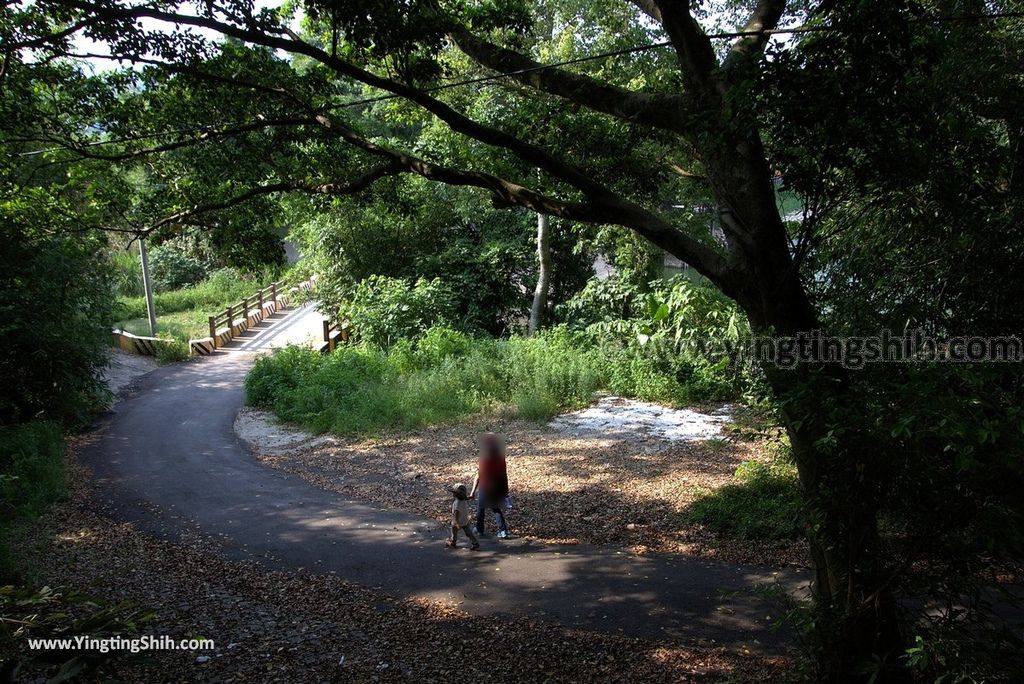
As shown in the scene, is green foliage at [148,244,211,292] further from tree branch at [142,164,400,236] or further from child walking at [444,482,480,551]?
child walking at [444,482,480,551]

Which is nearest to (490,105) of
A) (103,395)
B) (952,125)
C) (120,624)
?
(952,125)

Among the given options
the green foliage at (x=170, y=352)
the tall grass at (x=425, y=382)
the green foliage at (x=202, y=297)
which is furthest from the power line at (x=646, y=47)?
the green foliage at (x=202, y=297)

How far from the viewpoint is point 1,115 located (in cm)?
895

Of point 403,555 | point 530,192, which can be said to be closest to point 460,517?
point 403,555

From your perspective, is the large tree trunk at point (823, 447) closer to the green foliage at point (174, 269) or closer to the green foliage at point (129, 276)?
the green foliage at point (129, 276)

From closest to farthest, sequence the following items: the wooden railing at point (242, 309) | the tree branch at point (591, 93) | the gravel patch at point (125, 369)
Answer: the tree branch at point (591, 93), the gravel patch at point (125, 369), the wooden railing at point (242, 309)

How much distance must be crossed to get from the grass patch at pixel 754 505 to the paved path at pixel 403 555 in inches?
33.3

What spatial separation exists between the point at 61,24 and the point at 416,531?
7.86 m

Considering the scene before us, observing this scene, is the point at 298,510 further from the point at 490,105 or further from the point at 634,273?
the point at 634,273

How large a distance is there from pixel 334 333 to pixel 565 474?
572 inches

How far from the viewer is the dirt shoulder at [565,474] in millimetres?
9195

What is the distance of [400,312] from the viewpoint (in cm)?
2067

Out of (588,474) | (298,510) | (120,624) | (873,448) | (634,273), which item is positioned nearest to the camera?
(120,624)

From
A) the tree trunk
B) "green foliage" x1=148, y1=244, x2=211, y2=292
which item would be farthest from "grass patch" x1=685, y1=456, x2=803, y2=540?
"green foliage" x1=148, y1=244, x2=211, y2=292
